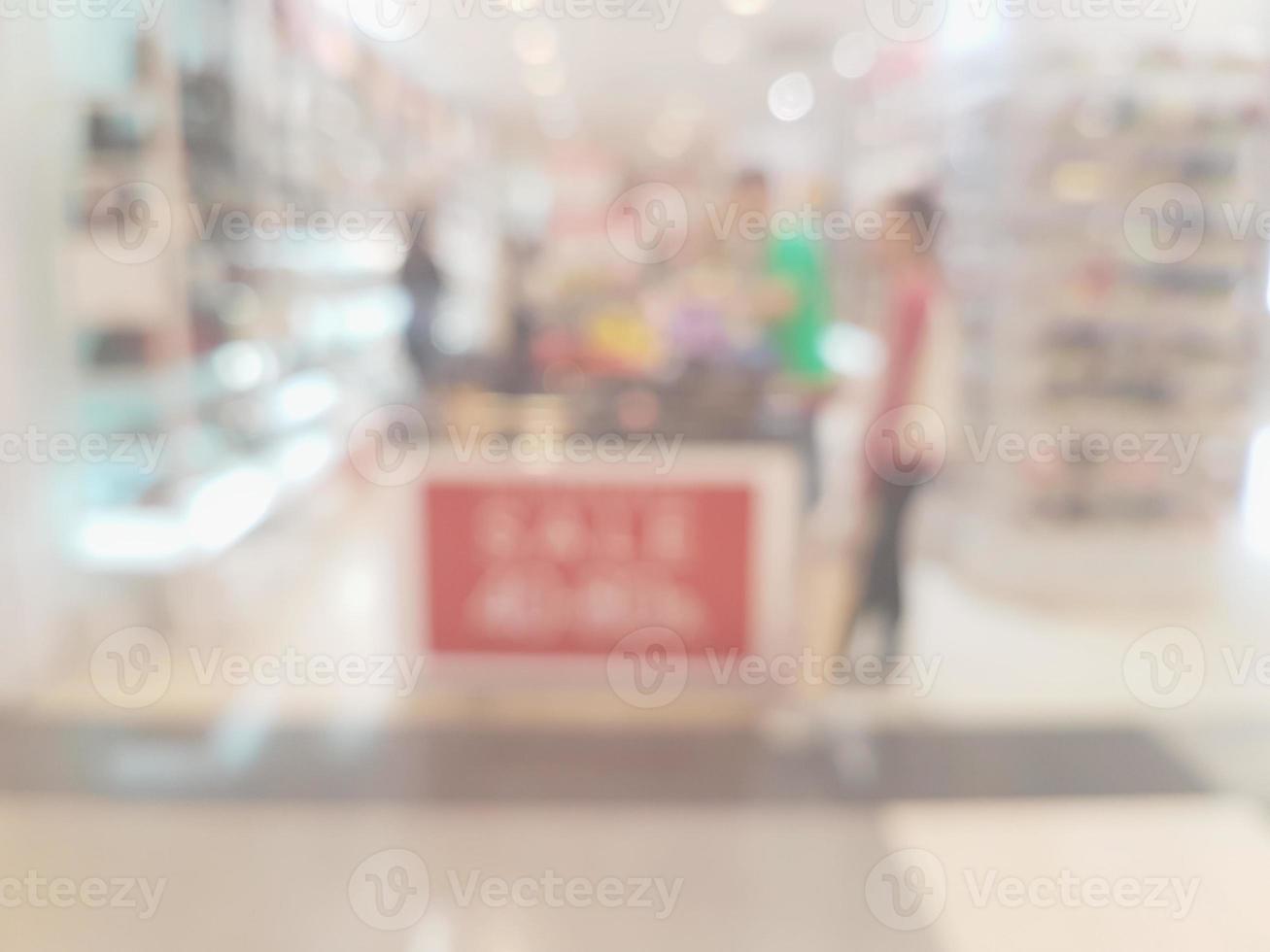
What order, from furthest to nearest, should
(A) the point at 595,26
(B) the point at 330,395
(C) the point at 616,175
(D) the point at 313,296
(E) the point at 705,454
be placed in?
(C) the point at 616,175 → (A) the point at 595,26 → (B) the point at 330,395 → (D) the point at 313,296 → (E) the point at 705,454

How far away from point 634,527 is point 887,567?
713 millimetres

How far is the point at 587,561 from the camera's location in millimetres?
2727

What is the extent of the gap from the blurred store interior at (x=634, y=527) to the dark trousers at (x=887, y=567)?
0.01 meters

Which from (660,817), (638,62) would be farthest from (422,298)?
(638,62)

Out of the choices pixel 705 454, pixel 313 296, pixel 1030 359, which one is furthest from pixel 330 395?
pixel 1030 359

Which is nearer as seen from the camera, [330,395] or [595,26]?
[330,395]

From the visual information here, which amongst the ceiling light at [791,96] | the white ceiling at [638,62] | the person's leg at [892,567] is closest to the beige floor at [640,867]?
the person's leg at [892,567]

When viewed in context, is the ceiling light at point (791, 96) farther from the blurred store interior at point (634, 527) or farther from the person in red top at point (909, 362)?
the person in red top at point (909, 362)

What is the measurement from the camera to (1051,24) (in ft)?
11.8

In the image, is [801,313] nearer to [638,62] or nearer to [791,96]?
[638,62]

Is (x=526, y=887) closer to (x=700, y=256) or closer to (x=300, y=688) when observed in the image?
(x=300, y=688)

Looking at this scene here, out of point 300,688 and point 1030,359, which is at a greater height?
point 1030,359

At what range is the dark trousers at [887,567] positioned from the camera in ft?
8.72

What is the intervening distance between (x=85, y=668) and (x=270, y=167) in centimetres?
199
